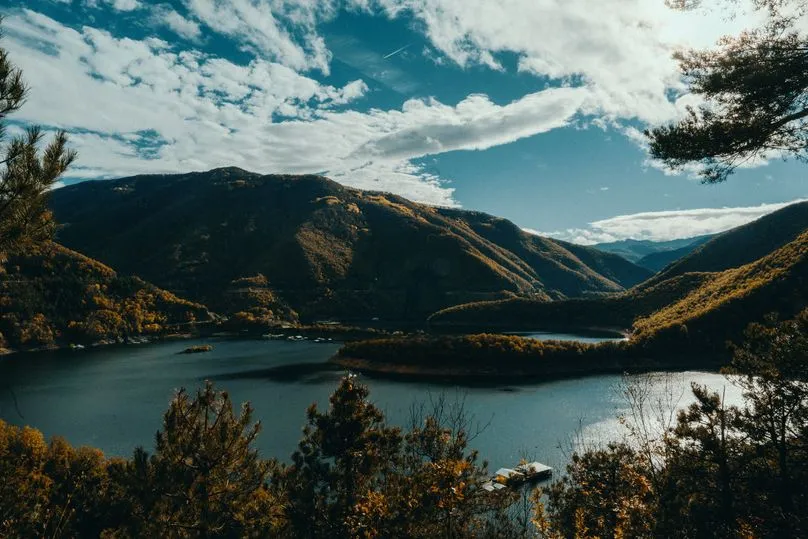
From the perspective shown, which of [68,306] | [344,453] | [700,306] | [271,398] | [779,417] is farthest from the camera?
[68,306]

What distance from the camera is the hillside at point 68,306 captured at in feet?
481

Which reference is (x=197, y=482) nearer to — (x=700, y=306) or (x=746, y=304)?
(x=746, y=304)

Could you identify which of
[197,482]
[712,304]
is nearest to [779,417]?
[197,482]

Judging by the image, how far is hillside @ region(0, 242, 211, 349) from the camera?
14668 cm

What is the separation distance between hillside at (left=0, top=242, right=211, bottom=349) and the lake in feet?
82.0

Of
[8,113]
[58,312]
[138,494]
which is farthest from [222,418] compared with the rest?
[58,312]

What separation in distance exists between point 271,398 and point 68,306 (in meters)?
137

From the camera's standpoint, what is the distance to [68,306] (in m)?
166

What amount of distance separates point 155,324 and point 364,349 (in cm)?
11664

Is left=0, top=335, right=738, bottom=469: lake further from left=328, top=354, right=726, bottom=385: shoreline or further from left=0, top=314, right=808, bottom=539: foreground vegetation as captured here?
left=0, top=314, right=808, bottom=539: foreground vegetation

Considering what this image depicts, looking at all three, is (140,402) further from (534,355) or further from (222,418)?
(534,355)

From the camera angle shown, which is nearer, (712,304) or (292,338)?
(712,304)

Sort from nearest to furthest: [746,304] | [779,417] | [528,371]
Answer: [779,417], [528,371], [746,304]

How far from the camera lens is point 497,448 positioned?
166ft
